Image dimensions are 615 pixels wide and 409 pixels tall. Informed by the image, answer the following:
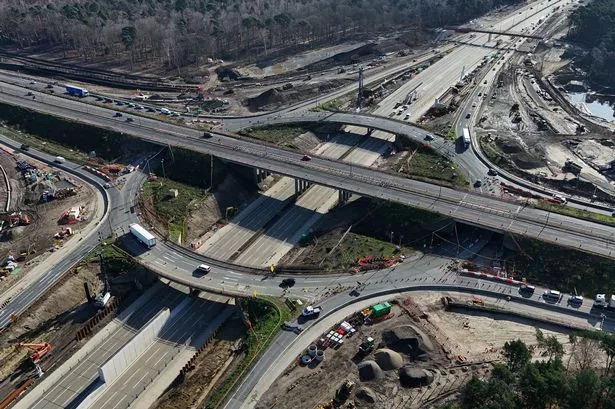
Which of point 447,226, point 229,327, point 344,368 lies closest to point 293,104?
point 447,226

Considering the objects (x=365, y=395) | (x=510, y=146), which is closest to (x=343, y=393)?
(x=365, y=395)

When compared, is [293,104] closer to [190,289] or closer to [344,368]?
[190,289]

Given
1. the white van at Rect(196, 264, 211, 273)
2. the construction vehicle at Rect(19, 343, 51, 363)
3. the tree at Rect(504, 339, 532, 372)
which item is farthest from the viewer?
the white van at Rect(196, 264, 211, 273)

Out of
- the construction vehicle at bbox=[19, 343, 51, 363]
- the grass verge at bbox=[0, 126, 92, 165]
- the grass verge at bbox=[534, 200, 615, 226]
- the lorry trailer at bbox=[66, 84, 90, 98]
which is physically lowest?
the construction vehicle at bbox=[19, 343, 51, 363]

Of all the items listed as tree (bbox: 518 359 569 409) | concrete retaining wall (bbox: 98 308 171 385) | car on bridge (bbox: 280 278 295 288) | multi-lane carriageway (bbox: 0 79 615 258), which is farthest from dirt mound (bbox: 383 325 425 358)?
concrete retaining wall (bbox: 98 308 171 385)

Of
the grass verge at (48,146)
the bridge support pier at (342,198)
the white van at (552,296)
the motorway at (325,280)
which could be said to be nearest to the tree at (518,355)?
the motorway at (325,280)

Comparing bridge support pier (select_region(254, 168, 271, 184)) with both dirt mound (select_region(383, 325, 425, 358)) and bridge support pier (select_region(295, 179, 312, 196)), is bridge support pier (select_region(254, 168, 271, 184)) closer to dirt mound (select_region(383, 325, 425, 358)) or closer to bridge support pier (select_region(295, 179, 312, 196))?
bridge support pier (select_region(295, 179, 312, 196))
